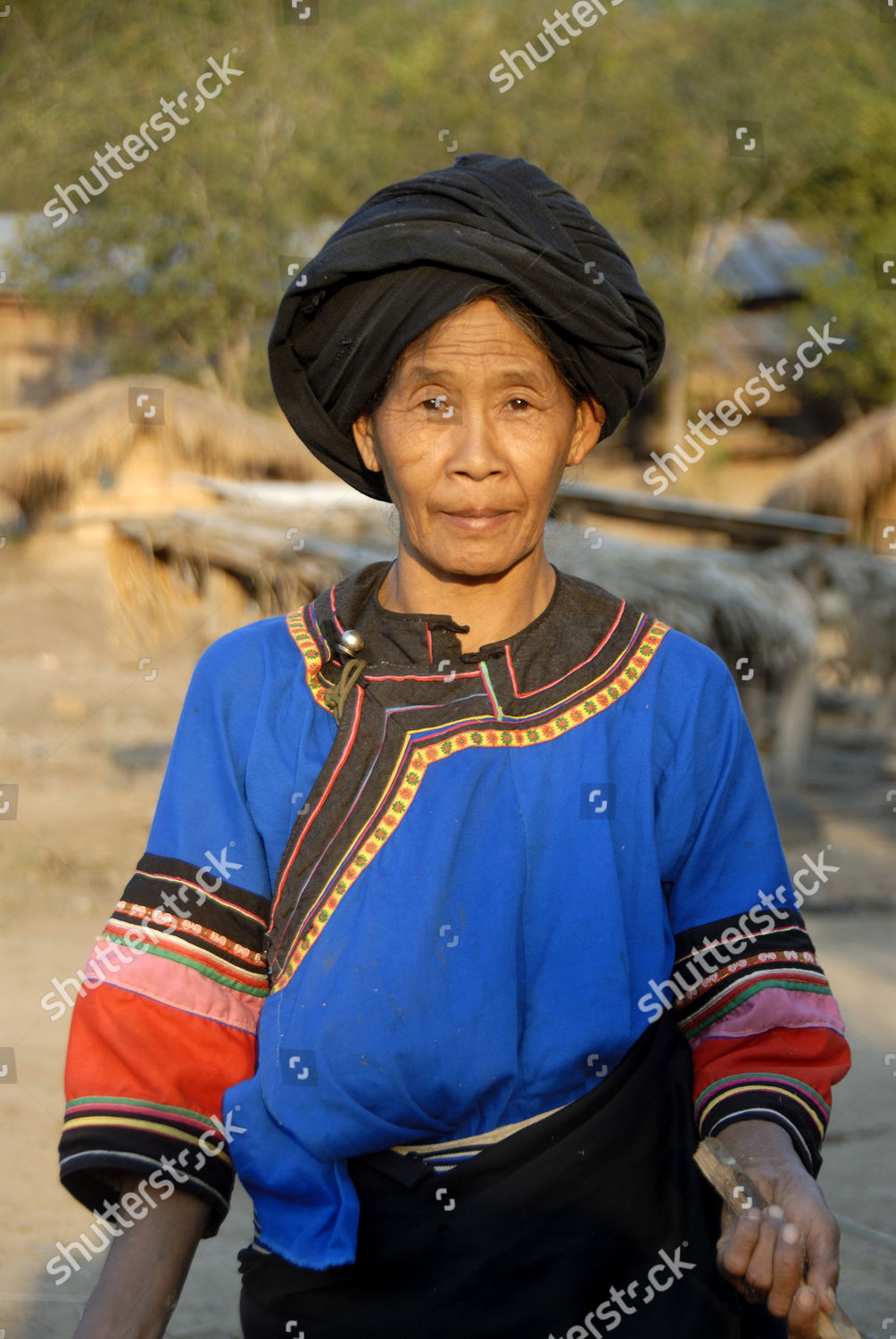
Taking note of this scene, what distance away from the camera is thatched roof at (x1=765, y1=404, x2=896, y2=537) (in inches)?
629

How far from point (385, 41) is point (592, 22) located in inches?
179

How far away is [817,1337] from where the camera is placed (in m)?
1.37

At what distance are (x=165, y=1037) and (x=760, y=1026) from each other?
27.6 inches

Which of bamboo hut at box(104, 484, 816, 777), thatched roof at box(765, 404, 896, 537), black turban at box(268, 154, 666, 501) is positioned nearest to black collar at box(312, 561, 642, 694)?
black turban at box(268, 154, 666, 501)

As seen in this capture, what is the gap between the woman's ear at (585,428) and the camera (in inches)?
72.9

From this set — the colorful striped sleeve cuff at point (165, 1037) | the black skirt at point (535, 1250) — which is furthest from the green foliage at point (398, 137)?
the black skirt at point (535, 1250)

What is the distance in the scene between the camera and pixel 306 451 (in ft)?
51.5

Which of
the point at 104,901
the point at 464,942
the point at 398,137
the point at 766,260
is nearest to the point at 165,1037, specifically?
the point at 464,942

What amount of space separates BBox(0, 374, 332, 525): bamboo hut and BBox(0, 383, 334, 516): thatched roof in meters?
0.01

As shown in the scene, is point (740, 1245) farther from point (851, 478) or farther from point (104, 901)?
point (851, 478)

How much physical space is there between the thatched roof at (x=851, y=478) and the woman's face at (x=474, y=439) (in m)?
15.1

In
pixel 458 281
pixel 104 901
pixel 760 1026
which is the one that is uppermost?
pixel 458 281

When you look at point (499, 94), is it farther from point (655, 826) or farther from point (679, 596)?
point (655, 826)

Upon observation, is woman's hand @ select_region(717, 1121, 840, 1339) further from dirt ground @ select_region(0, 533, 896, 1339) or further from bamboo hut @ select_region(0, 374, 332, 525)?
bamboo hut @ select_region(0, 374, 332, 525)
